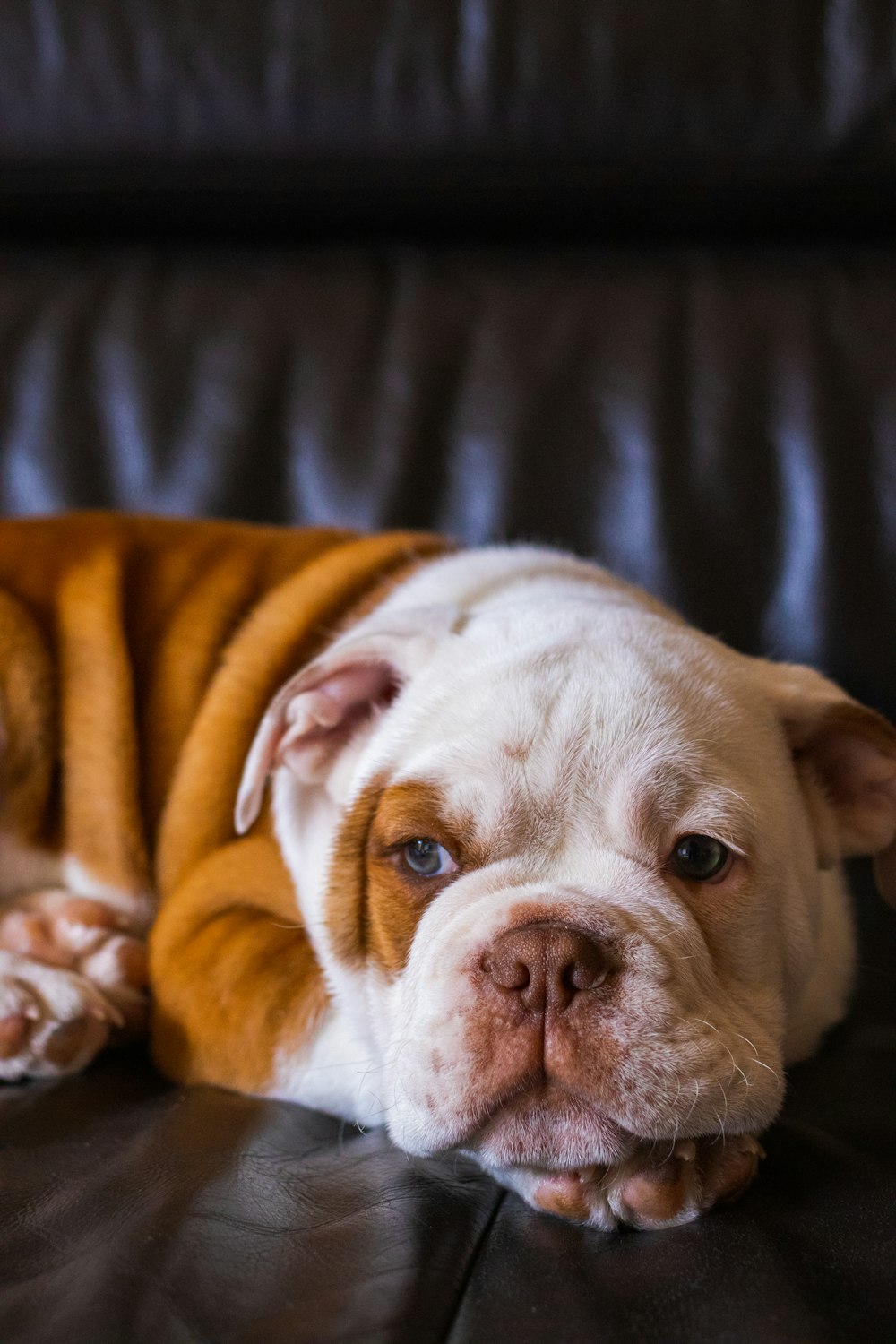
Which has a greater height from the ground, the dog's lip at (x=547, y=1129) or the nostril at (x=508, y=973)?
the nostril at (x=508, y=973)

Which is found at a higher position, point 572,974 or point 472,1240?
point 572,974

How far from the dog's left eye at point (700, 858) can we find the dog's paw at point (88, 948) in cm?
80

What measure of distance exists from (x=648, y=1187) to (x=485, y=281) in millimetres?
1923

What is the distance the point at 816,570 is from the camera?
2225mm

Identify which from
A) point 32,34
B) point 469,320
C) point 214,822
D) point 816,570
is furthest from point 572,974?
point 32,34

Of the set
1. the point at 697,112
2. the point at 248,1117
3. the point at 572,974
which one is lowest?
the point at 248,1117

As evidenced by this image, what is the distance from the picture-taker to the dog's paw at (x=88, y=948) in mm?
1677

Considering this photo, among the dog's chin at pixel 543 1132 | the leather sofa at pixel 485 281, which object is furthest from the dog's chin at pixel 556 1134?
the leather sofa at pixel 485 281

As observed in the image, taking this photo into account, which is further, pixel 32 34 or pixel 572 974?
pixel 32 34

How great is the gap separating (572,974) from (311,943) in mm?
565

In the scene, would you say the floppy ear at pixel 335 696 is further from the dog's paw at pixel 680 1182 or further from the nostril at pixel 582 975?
the dog's paw at pixel 680 1182

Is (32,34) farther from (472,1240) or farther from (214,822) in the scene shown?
(472,1240)

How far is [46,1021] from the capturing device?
1465mm

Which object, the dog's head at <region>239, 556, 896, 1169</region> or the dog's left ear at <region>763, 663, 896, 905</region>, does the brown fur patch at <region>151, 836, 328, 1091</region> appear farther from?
the dog's left ear at <region>763, 663, 896, 905</region>
